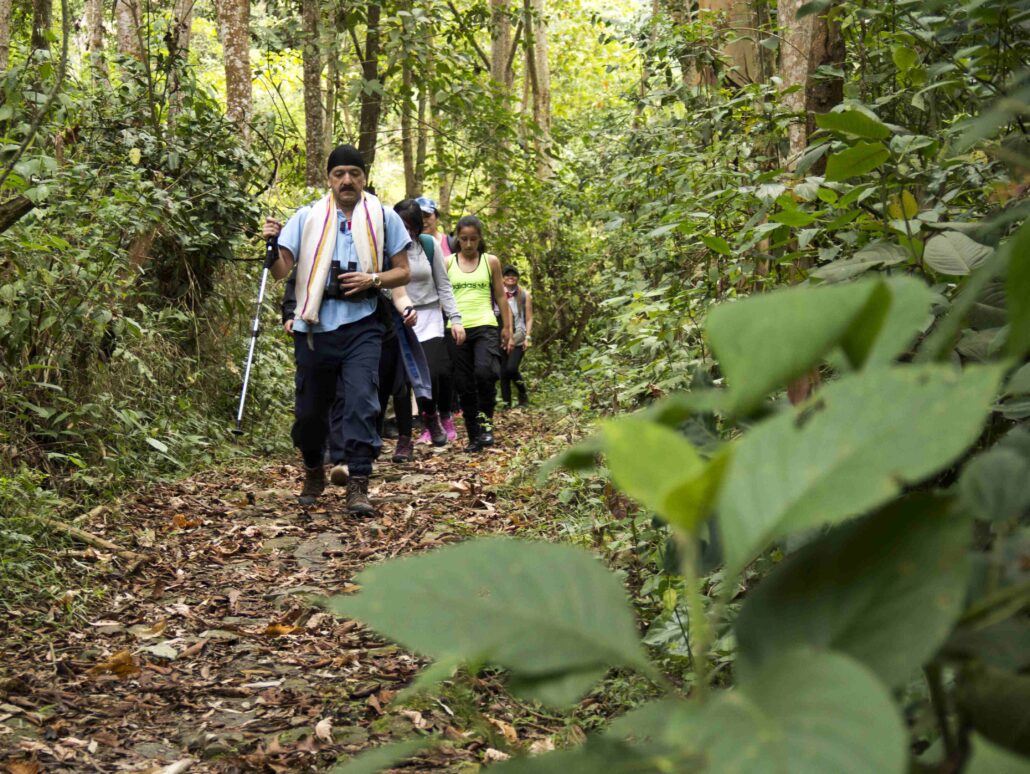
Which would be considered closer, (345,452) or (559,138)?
(345,452)

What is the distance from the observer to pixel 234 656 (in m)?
4.45

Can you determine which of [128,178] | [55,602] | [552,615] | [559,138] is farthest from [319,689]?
[559,138]

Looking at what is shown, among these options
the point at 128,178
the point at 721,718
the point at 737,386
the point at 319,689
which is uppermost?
the point at 128,178

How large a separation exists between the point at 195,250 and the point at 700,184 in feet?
16.9

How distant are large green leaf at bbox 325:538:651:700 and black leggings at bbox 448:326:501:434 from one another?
9.88m

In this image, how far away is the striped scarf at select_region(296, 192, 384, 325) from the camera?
6.93 m

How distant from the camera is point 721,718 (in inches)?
21.8

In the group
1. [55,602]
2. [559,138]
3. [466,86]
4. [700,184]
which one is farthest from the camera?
[559,138]

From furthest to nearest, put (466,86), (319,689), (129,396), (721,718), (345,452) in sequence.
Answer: (466,86) < (129,396) < (345,452) < (319,689) < (721,718)

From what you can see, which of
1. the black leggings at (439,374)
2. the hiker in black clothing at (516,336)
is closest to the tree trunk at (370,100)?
the hiker in black clothing at (516,336)

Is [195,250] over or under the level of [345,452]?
over

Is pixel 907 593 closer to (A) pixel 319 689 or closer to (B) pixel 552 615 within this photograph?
(B) pixel 552 615

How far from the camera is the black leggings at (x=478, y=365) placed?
422 inches

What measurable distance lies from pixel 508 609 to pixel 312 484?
7072 millimetres
